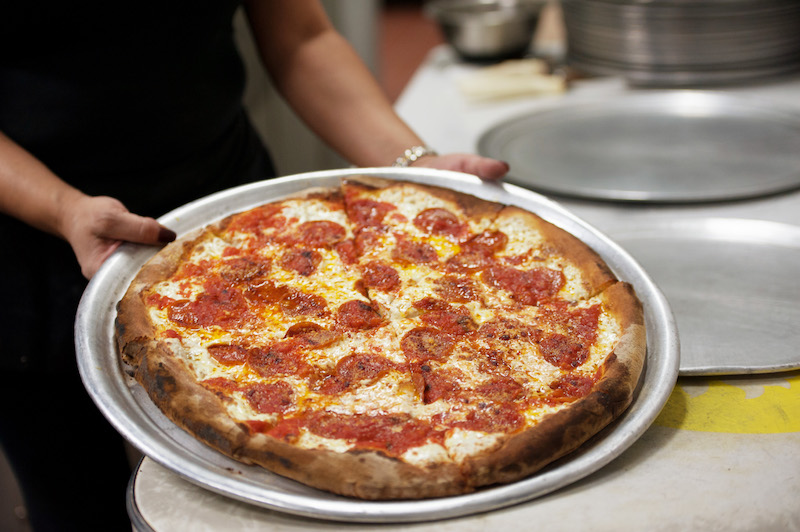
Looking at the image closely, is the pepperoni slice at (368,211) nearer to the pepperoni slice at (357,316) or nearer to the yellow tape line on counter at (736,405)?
the pepperoni slice at (357,316)

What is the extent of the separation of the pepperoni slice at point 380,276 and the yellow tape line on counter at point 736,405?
1.69 ft

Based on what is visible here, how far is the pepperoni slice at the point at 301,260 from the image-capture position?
1.40 meters

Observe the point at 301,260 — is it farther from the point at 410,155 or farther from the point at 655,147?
the point at 655,147

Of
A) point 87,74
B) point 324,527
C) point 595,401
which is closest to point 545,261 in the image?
point 595,401

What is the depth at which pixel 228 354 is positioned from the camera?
3.85 feet

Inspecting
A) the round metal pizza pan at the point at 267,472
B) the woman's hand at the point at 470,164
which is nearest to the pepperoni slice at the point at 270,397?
the round metal pizza pan at the point at 267,472

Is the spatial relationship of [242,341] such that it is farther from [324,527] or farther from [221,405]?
[324,527]

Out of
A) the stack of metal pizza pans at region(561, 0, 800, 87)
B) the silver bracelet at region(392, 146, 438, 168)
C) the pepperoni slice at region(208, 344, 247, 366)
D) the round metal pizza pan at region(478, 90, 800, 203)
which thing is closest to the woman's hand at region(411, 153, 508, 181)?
the silver bracelet at region(392, 146, 438, 168)

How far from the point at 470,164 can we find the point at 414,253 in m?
0.29

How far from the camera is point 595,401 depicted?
1.00 metres

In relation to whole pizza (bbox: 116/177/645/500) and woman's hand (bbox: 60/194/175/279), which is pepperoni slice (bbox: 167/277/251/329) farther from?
woman's hand (bbox: 60/194/175/279)

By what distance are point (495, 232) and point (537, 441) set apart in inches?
24.6

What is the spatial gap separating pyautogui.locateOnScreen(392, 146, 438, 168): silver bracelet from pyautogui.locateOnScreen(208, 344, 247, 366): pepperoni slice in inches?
27.6

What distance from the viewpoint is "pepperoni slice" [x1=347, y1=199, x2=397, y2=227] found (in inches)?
61.6
